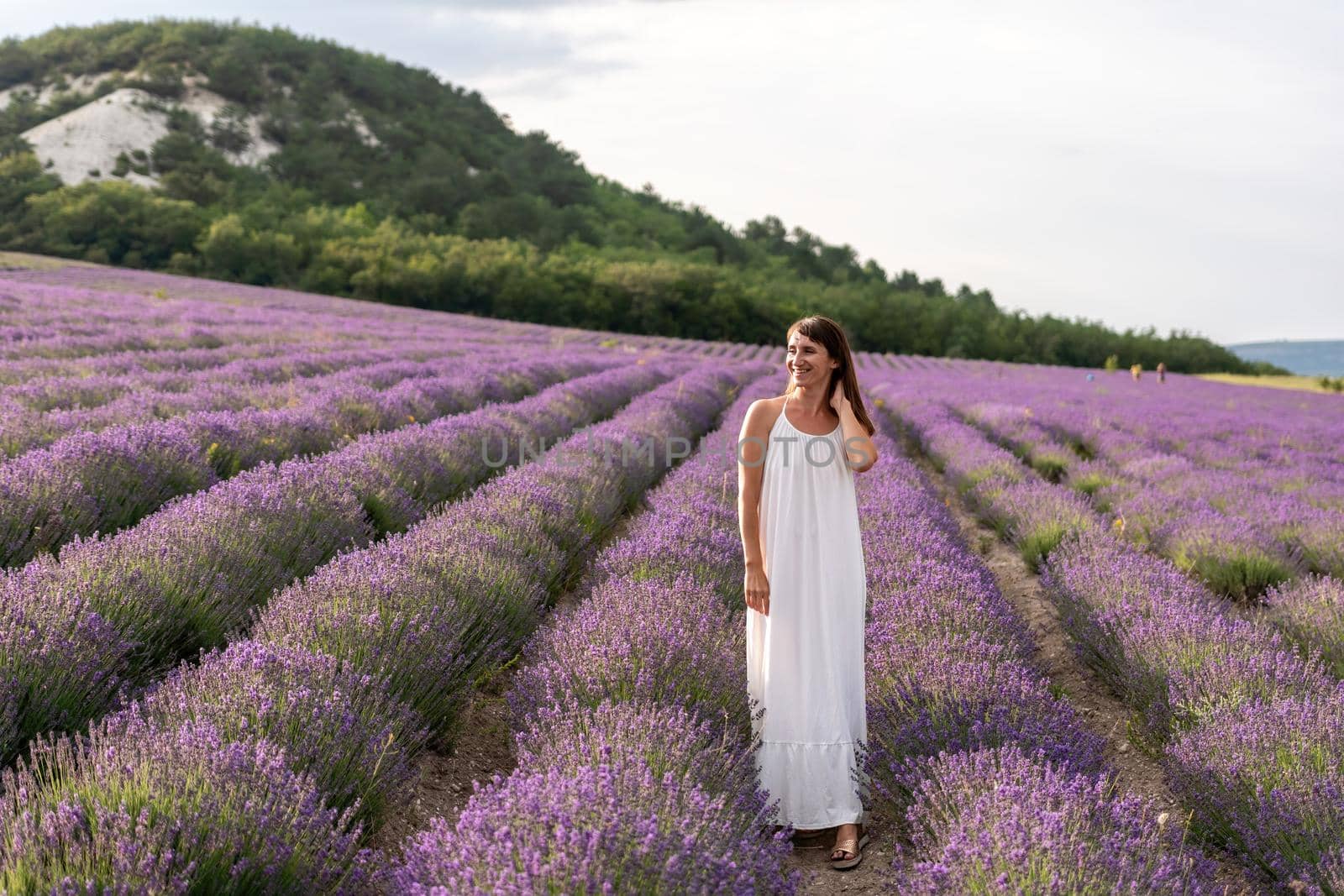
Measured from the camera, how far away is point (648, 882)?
1.53m

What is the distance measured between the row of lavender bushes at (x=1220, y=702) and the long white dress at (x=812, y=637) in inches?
37.4

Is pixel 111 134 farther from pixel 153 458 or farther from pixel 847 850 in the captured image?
pixel 847 850

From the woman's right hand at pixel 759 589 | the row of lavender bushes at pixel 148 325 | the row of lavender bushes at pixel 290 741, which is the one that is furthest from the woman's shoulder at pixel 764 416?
the row of lavender bushes at pixel 148 325

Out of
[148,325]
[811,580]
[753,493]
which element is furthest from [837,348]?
[148,325]

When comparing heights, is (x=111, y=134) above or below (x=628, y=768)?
above

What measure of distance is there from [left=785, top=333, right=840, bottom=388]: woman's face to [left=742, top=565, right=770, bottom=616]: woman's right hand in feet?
1.84

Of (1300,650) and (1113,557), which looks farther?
(1113,557)

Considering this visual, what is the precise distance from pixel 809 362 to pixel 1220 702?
1.63 meters

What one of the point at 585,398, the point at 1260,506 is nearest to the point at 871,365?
the point at 585,398

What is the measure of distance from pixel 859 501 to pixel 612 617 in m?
2.48

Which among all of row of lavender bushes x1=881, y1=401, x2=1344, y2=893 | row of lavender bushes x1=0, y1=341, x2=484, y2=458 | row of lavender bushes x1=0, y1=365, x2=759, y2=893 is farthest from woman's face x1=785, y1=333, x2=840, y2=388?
row of lavender bushes x1=0, y1=341, x2=484, y2=458

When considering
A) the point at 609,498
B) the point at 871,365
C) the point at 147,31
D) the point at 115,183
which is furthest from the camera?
the point at 147,31

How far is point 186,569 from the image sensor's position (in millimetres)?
3043

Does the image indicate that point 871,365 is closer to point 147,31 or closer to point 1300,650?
point 1300,650
